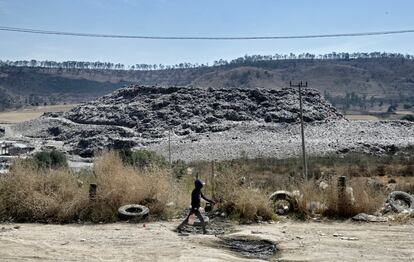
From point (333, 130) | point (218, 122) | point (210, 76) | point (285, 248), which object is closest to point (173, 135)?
point (218, 122)

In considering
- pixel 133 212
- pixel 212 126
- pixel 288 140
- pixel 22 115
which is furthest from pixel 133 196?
pixel 22 115

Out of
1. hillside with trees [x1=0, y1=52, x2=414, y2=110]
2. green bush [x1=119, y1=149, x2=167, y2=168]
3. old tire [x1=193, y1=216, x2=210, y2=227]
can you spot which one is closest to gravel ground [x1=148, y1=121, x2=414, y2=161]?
green bush [x1=119, y1=149, x2=167, y2=168]

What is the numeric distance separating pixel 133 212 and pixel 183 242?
2.99 metres

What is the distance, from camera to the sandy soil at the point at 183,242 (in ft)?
31.2

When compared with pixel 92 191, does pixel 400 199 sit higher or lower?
lower

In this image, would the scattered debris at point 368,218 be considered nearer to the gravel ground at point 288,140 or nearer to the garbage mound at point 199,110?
the gravel ground at point 288,140

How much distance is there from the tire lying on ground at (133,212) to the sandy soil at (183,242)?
0.31 meters

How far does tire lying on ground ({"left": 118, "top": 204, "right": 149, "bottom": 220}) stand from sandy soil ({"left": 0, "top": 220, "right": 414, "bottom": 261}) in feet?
1.01

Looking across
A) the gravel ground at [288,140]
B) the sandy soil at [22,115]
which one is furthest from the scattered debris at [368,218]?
the sandy soil at [22,115]

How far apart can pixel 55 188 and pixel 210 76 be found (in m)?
173

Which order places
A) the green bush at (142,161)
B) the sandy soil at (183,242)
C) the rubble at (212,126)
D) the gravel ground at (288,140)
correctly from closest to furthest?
1. the sandy soil at (183,242)
2. the green bush at (142,161)
3. the gravel ground at (288,140)
4. the rubble at (212,126)

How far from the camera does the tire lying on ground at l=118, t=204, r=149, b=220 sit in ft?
42.7

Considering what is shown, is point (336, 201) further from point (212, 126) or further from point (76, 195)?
point (212, 126)

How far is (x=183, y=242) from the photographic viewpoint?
10.7 meters
